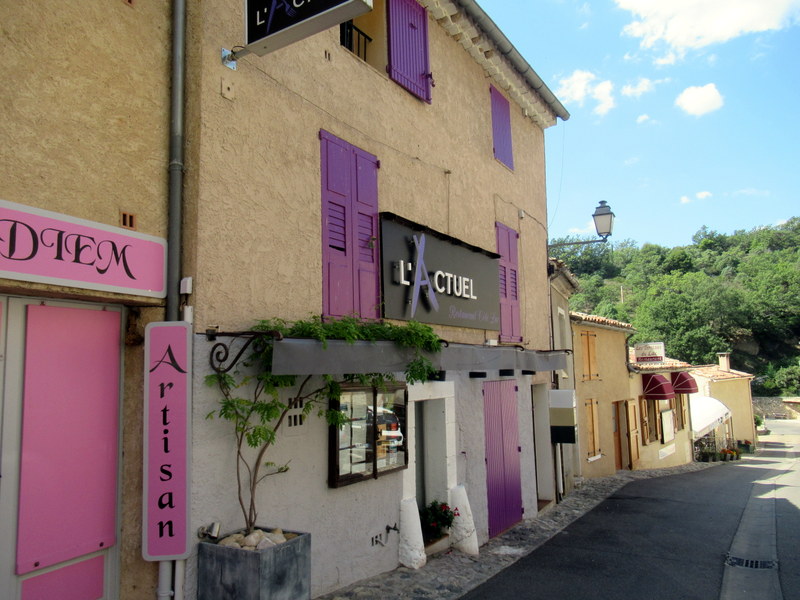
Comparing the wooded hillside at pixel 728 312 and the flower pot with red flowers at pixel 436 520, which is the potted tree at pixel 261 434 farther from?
the wooded hillside at pixel 728 312

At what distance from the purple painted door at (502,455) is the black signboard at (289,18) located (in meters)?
6.69

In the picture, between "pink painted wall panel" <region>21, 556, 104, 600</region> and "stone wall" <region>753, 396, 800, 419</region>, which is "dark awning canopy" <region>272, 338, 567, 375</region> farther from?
"stone wall" <region>753, 396, 800, 419</region>

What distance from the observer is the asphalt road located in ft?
23.7

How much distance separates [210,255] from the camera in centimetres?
517

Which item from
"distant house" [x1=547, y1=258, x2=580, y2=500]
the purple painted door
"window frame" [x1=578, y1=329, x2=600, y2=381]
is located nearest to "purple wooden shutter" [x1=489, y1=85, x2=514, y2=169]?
"distant house" [x1=547, y1=258, x2=580, y2=500]

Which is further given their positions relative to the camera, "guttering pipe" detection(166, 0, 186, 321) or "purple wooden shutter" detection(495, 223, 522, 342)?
"purple wooden shutter" detection(495, 223, 522, 342)

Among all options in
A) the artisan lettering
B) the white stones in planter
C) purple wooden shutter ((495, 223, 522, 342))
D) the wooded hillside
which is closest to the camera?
the artisan lettering

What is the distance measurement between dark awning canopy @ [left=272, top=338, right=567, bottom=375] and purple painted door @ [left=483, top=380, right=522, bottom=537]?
5.13ft

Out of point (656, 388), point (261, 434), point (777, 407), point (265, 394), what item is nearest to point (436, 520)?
point (265, 394)

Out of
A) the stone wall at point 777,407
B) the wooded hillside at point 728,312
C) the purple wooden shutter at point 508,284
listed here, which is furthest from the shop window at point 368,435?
the wooded hillside at point 728,312

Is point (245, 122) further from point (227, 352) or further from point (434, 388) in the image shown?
point (434, 388)

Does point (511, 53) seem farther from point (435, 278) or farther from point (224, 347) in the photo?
point (224, 347)

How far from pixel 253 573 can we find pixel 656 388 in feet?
66.5

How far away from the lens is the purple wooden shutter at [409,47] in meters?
8.21
